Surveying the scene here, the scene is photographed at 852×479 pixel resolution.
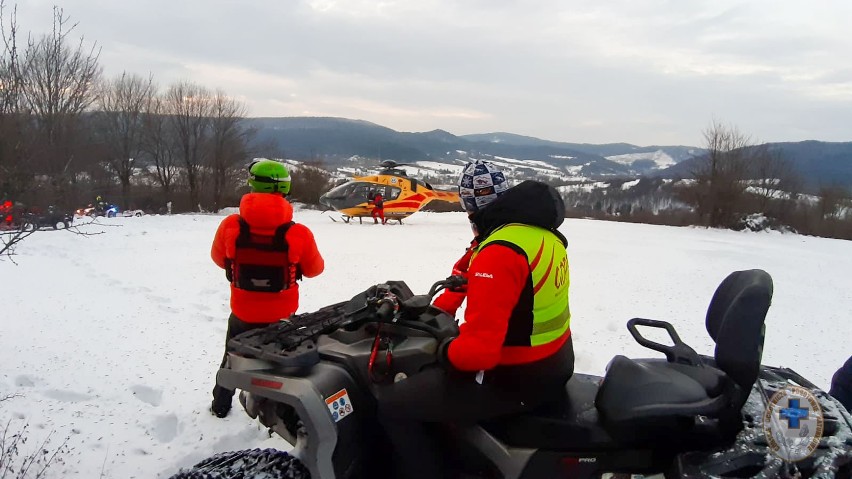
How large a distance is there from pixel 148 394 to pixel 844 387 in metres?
5.39

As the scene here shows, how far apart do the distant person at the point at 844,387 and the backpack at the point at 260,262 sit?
4.08m

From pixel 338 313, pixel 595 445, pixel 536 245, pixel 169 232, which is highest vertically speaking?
pixel 536 245

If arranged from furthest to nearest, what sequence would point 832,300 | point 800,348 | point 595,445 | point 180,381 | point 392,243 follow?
point 392,243 < point 832,300 < point 800,348 < point 180,381 < point 595,445

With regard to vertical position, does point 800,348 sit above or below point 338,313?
below

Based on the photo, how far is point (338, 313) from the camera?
278cm

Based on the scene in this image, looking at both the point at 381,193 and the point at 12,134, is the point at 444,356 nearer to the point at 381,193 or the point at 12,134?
the point at 12,134

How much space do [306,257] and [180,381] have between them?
189cm

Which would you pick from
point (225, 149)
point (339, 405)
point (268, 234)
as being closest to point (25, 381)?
point (268, 234)

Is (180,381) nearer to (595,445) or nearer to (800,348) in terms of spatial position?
(595,445)

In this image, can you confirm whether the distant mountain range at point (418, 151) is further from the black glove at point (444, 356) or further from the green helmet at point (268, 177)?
the black glove at point (444, 356)

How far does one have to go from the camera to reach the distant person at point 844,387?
3.71 metres

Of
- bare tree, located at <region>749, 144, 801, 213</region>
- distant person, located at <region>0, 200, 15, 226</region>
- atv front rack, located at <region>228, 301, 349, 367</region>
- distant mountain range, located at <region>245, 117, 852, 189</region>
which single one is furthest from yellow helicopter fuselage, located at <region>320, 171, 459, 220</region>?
distant mountain range, located at <region>245, 117, 852, 189</region>

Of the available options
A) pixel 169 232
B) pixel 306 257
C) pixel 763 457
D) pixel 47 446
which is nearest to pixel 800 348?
pixel 763 457

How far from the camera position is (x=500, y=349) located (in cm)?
228
